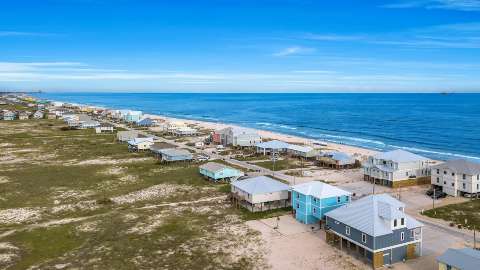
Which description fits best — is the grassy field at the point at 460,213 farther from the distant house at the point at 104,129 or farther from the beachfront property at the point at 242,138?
the distant house at the point at 104,129

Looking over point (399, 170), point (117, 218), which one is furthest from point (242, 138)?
point (117, 218)

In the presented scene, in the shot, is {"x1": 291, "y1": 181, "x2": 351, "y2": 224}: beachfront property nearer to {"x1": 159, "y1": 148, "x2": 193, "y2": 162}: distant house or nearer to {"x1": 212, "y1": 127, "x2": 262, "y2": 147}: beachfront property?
{"x1": 159, "y1": 148, "x2": 193, "y2": 162}: distant house

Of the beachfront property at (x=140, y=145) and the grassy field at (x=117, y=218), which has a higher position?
the beachfront property at (x=140, y=145)

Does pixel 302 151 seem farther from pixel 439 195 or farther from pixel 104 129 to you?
pixel 104 129

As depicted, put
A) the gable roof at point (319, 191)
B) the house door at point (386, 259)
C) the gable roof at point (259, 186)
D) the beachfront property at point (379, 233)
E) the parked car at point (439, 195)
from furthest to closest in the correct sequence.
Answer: the parked car at point (439, 195) → the gable roof at point (259, 186) → the gable roof at point (319, 191) → the house door at point (386, 259) → the beachfront property at point (379, 233)

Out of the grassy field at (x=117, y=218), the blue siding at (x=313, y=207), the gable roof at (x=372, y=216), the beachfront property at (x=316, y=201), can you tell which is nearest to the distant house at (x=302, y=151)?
the grassy field at (x=117, y=218)

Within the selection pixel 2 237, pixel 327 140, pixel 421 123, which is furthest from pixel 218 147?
pixel 421 123
